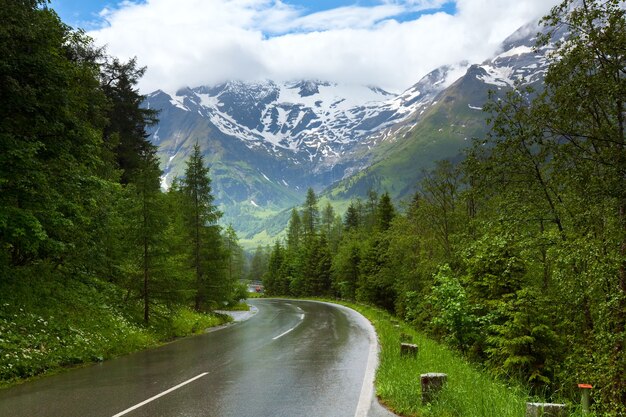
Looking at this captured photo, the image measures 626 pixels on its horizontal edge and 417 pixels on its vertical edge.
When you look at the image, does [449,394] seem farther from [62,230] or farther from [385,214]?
[385,214]

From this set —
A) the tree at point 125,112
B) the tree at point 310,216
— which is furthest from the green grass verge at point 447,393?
the tree at point 310,216

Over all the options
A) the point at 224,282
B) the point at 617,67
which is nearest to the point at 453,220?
the point at 224,282

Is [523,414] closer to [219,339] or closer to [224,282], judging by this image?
[219,339]

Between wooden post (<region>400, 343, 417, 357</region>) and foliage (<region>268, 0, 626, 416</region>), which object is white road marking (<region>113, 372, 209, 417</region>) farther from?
wooden post (<region>400, 343, 417, 357</region>)

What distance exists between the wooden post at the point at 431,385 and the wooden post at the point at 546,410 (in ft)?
6.68

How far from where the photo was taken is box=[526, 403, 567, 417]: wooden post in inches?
207

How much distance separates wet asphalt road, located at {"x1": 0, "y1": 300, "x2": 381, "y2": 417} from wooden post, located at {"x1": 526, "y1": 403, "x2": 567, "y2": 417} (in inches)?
106

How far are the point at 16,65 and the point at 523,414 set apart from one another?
45.6 ft

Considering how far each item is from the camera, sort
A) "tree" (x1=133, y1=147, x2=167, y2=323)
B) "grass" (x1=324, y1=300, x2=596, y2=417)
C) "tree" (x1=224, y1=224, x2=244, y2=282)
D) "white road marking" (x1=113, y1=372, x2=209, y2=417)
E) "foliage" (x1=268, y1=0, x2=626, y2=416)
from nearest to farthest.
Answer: "grass" (x1=324, y1=300, x2=596, y2=417), "white road marking" (x1=113, y1=372, x2=209, y2=417), "foliage" (x1=268, y1=0, x2=626, y2=416), "tree" (x1=133, y1=147, x2=167, y2=323), "tree" (x1=224, y1=224, x2=244, y2=282)

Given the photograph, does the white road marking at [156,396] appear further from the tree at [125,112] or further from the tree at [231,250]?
the tree at [125,112]

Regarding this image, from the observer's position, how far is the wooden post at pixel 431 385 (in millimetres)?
7234

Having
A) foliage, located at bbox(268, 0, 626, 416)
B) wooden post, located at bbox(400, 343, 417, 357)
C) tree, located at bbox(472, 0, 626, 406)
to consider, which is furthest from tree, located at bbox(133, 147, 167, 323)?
tree, located at bbox(472, 0, 626, 406)

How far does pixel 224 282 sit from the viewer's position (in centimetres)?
2839

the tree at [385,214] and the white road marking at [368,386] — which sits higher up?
the tree at [385,214]
